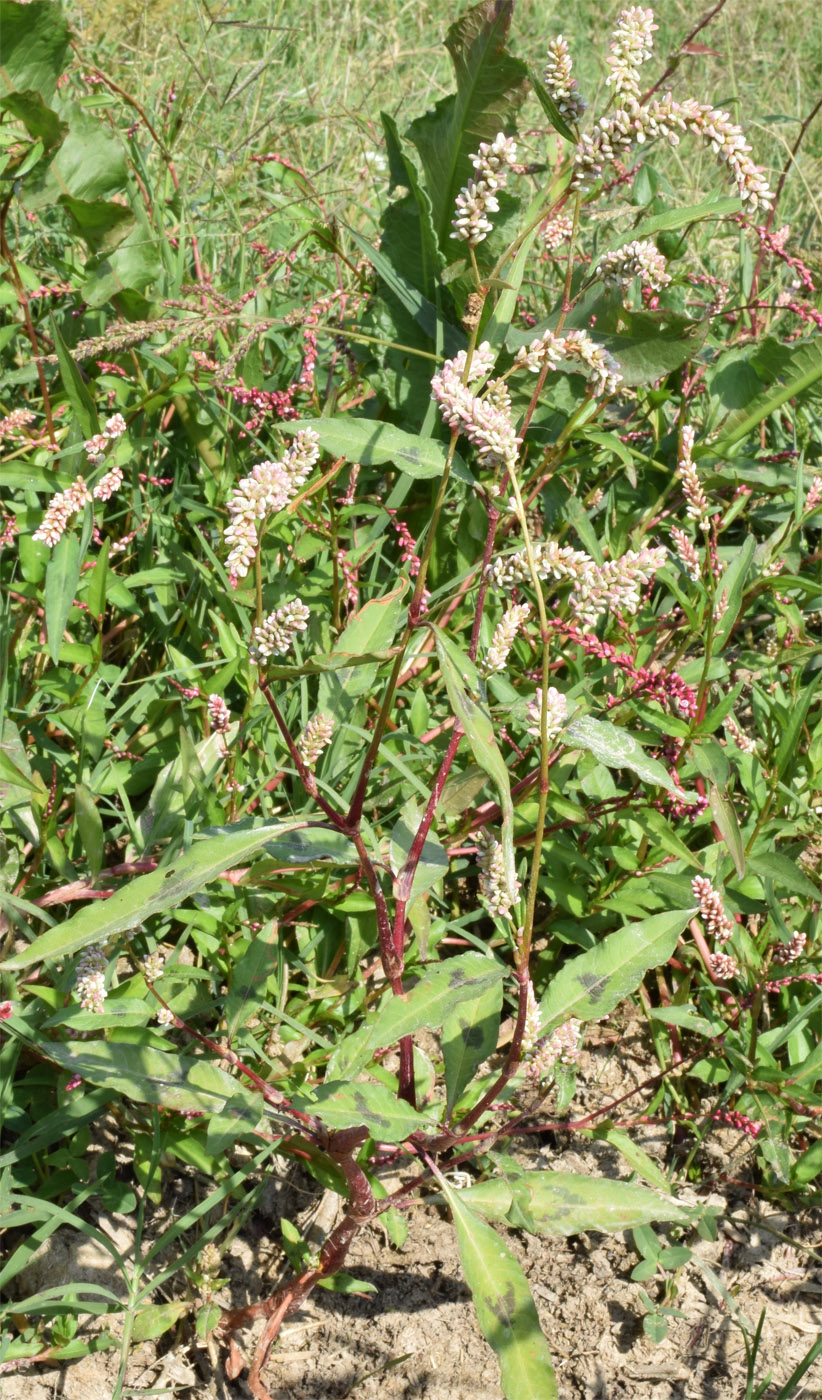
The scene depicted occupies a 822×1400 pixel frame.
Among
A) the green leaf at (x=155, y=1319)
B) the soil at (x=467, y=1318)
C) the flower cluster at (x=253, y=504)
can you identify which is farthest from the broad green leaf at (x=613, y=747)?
the green leaf at (x=155, y=1319)

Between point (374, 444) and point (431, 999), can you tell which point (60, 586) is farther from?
point (431, 999)

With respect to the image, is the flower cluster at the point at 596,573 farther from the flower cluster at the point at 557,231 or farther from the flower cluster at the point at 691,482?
the flower cluster at the point at 557,231

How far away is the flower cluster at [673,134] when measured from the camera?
4.76 feet

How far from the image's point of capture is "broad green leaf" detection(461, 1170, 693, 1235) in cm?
165

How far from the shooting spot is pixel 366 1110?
5.26 feet

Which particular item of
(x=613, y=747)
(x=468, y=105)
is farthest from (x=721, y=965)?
(x=468, y=105)

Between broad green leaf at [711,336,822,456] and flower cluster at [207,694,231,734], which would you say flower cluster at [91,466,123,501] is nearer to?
flower cluster at [207,694,231,734]

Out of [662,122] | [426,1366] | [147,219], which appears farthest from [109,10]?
[426,1366]

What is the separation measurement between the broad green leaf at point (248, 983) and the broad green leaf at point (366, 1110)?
0.34 metres

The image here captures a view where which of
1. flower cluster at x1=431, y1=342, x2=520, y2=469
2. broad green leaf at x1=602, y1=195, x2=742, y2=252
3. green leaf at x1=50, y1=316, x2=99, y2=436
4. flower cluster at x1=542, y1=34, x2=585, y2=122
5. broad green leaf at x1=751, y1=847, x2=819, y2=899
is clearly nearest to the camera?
flower cluster at x1=431, y1=342, x2=520, y2=469

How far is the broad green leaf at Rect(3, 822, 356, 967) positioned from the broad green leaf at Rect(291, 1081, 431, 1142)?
1.10ft

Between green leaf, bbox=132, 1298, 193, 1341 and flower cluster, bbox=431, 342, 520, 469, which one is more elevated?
flower cluster, bbox=431, 342, 520, 469

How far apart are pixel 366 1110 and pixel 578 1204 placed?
1.11ft

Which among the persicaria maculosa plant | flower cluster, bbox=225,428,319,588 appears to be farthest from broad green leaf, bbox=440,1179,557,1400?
flower cluster, bbox=225,428,319,588
